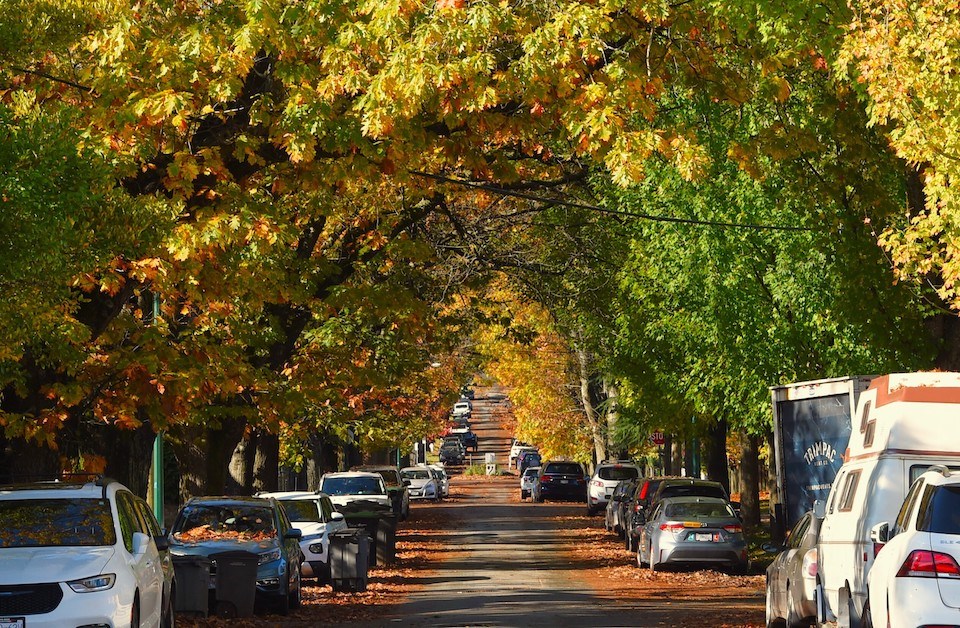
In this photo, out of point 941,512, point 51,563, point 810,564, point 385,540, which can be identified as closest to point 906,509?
point 941,512

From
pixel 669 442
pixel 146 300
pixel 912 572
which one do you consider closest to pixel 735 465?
pixel 669 442

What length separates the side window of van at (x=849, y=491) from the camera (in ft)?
45.9

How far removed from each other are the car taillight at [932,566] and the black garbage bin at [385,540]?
18.8 m

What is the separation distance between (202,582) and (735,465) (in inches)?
1945

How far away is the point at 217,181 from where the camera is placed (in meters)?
16.7

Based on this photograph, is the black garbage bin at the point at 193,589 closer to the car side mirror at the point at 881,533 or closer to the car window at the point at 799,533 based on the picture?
the car window at the point at 799,533

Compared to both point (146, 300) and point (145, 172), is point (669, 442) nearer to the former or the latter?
point (146, 300)

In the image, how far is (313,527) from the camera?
24531 mm

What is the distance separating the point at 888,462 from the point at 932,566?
2629 millimetres

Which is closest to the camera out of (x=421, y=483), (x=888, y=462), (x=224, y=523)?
(x=888, y=462)

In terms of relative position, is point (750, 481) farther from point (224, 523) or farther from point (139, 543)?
point (139, 543)

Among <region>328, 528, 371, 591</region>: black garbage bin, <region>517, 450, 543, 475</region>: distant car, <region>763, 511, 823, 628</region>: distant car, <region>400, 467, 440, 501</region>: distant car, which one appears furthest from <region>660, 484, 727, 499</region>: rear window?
<region>517, 450, 543, 475</region>: distant car

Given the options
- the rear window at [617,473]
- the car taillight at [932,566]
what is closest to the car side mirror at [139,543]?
the car taillight at [932,566]

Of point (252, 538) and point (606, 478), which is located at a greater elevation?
point (606, 478)
